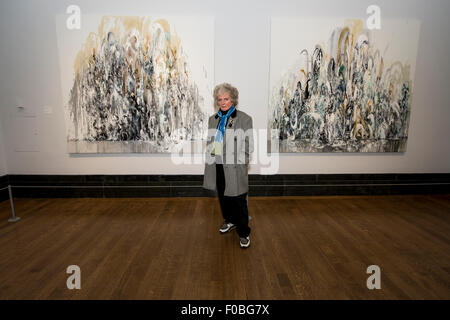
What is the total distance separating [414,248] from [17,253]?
14.0 ft

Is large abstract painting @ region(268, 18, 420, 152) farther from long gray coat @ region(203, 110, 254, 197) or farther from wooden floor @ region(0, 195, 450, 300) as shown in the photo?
long gray coat @ region(203, 110, 254, 197)

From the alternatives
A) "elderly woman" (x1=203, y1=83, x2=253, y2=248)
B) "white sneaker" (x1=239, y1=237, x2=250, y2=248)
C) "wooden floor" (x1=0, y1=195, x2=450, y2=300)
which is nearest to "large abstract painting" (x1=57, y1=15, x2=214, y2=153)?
"wooden floor" (x1=0, y1=195, x2=450, y2=300)

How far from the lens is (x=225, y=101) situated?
8.20ft

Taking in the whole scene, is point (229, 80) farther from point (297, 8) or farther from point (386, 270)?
point (386, 270)

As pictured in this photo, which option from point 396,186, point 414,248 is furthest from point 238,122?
point 396,186

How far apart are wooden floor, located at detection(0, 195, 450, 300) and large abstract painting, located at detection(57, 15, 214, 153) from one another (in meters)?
1.12

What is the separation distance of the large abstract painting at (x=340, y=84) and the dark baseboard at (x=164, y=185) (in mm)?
533

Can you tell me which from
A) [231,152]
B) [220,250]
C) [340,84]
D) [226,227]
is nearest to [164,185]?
[226,227]

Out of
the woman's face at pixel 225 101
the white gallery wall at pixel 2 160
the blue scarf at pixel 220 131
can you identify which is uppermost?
the woman's face at pixel 225 101

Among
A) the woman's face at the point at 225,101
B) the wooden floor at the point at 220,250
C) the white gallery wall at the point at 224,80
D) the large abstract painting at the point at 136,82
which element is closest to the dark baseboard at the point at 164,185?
the white gallery wall at the point at 224,80

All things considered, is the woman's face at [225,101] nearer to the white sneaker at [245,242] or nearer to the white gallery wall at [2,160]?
the white sneaker at [245,242]

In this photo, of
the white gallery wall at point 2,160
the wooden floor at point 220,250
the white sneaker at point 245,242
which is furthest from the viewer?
A: the white gallery wall at point 2,160

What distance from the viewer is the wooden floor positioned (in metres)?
2.02

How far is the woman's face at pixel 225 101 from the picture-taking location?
2488mm
